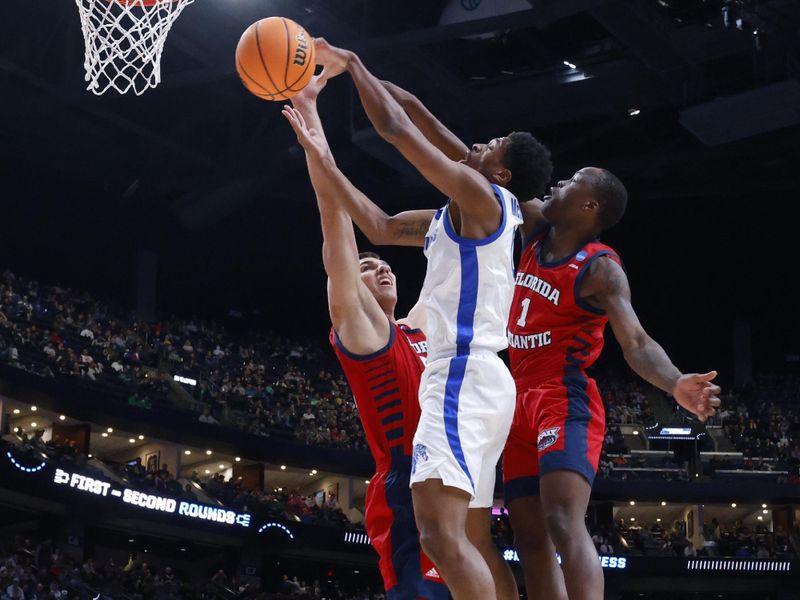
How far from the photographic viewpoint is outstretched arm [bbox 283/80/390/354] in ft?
16.2

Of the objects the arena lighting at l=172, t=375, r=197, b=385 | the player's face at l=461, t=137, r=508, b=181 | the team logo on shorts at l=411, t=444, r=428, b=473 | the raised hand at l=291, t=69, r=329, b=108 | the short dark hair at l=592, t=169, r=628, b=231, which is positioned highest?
the arena lighting at l=172, t=375, r=197, b=385

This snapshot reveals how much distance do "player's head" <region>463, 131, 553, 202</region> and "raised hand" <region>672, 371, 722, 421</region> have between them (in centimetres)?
113

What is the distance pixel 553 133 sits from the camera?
91.2 feet

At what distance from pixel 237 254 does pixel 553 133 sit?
446 inches

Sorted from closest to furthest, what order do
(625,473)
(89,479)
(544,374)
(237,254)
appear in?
(544,374) < (89,479) < (625,473) < (237,254)

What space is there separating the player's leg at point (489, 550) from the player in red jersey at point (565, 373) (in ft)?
0.32

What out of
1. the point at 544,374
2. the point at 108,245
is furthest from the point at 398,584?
the point at 108,245

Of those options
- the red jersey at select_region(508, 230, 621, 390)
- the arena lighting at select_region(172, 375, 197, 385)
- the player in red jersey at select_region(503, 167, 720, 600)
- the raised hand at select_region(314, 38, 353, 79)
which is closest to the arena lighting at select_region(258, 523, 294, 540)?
the arena lighting at select_region(172, 375, 197, 385)

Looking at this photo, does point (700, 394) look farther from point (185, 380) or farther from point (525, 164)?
point (185, 380)

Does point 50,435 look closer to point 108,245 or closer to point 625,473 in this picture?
point 108,245

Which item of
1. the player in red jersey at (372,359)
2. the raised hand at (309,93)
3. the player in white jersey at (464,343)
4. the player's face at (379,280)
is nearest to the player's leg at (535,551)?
the player in white jersey at (464,343)

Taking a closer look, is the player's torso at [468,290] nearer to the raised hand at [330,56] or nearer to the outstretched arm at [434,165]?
the outstretched arm at [434,165]

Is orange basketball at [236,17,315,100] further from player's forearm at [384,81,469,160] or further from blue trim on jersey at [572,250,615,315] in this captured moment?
blue trim on jersey at [572,250,615,315]

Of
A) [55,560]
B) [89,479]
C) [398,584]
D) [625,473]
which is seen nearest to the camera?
[398,584]
